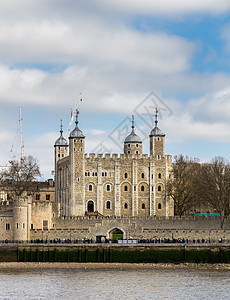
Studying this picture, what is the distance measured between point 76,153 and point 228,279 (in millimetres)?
46011

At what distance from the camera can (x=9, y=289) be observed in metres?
65.5

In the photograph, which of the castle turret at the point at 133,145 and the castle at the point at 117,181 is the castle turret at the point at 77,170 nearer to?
the castle at the point at 117,181

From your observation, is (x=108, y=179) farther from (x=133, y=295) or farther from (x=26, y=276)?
(x=133, y=295)

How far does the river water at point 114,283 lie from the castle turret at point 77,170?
33069 millimetres

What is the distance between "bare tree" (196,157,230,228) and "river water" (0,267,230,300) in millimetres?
22290

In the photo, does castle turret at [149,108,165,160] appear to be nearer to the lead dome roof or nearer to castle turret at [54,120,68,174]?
the lead dome roof

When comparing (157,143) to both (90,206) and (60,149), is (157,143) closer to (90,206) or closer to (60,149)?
(90,206)

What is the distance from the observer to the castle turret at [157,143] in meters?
117

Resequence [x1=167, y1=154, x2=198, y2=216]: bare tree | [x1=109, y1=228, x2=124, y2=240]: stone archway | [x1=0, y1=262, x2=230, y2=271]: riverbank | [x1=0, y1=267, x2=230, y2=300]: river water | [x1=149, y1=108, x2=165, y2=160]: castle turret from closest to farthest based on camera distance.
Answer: [x1=0, y1=267, x2=230, y2=300]: river water
[x1=0, y1=262, x2=230, y2=271]: riverbank
[x1=109, y1=228, x2=124, y2=240]: stone archway
[x1=167, y1=154, x2=198, y2=216]: bare tree
[x1=149, y1=108, x2=165, y2=160]: castle turret

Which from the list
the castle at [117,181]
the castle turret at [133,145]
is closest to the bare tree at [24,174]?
the castle at [117,181]

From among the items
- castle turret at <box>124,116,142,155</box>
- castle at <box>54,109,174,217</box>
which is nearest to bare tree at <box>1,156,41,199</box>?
castle at <box>54,109,174,217</box>

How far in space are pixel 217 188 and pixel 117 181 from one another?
62.9ft

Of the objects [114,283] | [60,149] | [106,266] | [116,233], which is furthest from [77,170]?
[114,283]

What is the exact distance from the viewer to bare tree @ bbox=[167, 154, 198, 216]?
108 meters
